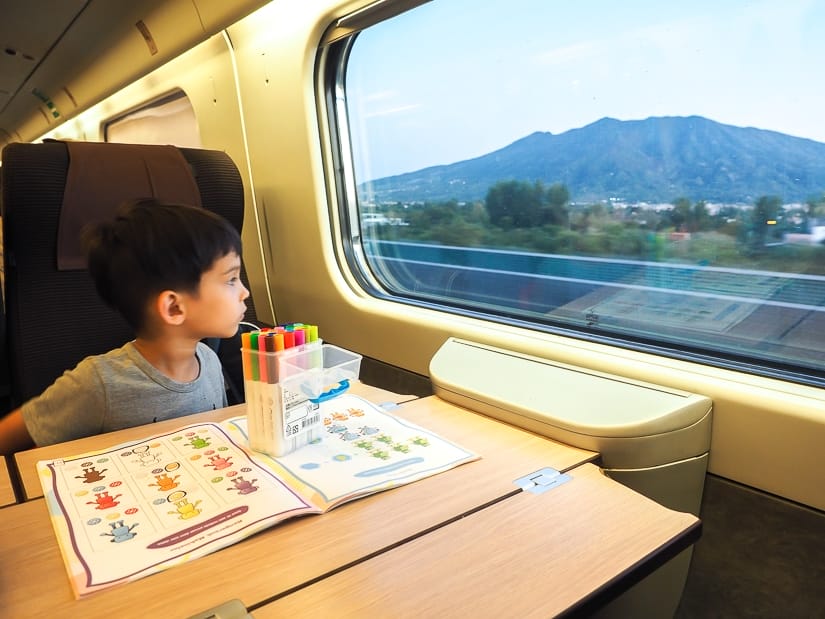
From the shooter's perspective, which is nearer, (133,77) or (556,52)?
(556,52)

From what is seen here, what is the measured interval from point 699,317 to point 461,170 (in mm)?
931

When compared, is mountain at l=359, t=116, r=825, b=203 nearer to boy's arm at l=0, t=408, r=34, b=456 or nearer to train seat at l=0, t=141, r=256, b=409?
train seat at l=0, t=141, r=256, b=409

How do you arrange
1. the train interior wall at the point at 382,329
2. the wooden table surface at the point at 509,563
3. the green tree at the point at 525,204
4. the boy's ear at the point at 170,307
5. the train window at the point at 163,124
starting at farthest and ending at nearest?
1. the train window at the point at 163,124
2. the green tree at the point at 525,204
3. the boy's ear at the point at 170,307
4. the train interior wall at the point at 382,329
5. the wooden table surface at the point at 509,563

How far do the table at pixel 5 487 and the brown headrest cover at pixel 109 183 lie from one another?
73cm

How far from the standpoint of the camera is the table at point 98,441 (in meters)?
1.02

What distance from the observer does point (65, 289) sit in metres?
1.64

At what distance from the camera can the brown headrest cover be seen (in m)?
1.62

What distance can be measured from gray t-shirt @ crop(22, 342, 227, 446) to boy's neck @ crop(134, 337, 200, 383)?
2cm

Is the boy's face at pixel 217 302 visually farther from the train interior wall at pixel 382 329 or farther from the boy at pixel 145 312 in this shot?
the train interior wall at pixel 382 329

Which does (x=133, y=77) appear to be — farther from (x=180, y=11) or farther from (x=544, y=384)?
(x=544, y=384)

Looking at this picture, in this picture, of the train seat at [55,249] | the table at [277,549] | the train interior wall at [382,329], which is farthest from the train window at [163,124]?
the table at [277,549]

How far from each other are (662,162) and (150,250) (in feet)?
3.90

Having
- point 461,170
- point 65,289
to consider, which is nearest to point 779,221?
point 461,170

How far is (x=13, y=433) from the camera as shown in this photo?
125 centimetres
